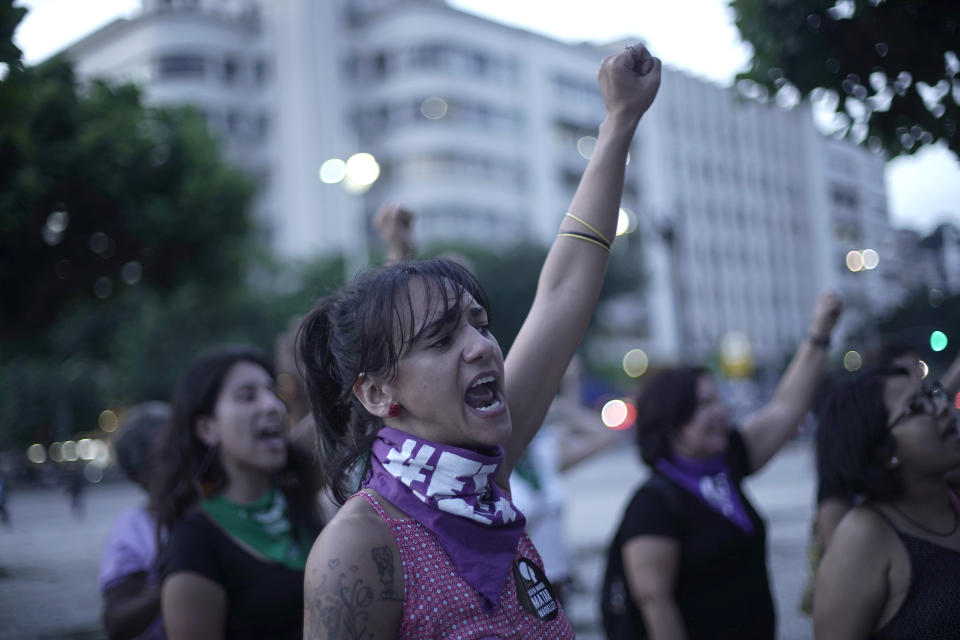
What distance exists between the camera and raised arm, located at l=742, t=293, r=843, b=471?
4.09 m

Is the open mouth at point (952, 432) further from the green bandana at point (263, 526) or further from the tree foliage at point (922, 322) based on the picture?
the green bandana at point (263, 526)

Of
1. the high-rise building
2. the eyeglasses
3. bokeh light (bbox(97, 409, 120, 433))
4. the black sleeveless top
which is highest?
the high-rise building

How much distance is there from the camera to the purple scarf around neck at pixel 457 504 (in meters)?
2.02

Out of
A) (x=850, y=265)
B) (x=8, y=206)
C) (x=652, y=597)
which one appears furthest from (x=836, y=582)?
(x=8, y=206)

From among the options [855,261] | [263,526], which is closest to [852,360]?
[855,261]

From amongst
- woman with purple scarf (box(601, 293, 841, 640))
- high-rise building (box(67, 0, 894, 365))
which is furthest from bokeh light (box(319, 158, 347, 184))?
high-rise building (box(67, 0, 894, 365))

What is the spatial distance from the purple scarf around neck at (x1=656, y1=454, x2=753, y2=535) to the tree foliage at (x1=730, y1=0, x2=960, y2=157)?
1427mm

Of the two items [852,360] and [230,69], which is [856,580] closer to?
[852,360]

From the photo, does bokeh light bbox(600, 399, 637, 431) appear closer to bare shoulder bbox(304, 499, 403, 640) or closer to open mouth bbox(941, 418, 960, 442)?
open mouth bbox(941, 418, 960, 442)

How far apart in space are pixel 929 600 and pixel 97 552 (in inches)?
661

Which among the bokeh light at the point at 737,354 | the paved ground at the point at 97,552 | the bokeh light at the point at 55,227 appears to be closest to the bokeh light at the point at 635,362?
the bokeh light at the point at 737,354

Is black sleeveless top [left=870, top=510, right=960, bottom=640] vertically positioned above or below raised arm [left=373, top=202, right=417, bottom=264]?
below

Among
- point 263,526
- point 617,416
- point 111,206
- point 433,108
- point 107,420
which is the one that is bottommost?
point 107,420

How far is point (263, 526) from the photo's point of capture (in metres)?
3.45
